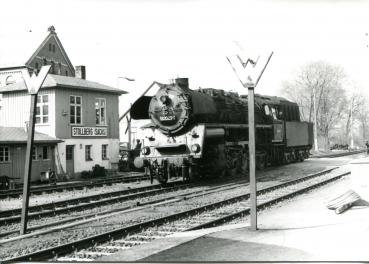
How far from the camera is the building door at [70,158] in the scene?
24.1 m

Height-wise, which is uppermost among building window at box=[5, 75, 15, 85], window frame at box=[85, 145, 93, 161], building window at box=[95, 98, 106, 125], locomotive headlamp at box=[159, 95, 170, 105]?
building window at box=[5, 75, 15, 85]

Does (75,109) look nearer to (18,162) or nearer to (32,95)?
(18,162)

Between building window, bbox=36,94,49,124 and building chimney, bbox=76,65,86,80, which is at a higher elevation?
building chimney, bbox=76,65,86,80

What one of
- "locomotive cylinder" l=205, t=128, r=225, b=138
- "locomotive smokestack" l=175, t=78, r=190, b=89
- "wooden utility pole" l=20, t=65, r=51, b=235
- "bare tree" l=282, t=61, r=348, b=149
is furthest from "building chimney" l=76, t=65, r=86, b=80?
"wooden utility pole" l=20, t=65, r=51, b=235

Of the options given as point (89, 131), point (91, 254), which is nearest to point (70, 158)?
point (89, 131)

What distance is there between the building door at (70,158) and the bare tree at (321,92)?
56.9 feet

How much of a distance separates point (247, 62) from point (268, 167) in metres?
16.9

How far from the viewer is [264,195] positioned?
44.2 ft

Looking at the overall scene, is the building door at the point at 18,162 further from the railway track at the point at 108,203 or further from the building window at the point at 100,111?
the railway track at the point at 108,203

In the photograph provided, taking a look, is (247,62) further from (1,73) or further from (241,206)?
(1,73)

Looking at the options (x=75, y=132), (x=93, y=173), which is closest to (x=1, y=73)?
(x=75, y=132)

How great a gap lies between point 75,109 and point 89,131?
5.16 ft

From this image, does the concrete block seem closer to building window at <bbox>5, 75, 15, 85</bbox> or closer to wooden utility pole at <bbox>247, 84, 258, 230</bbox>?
wooden utility pole at <bbox>247, 84, 258, 230</bbox>

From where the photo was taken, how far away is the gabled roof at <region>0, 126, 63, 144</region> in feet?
66.4
